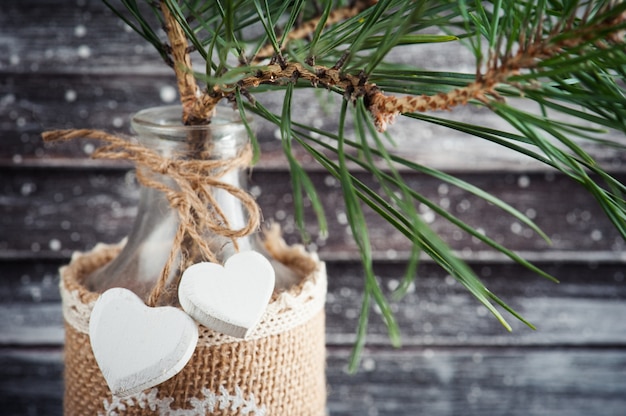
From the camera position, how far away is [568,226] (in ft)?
2.26

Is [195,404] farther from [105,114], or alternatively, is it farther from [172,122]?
[105,114]

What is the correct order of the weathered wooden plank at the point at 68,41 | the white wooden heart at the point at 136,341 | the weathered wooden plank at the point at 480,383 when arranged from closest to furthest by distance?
the white wooden heart at the point at 136,341
the weathered wooden plank at the point at 68,41
the weathered wooden plank at the point at 480,383

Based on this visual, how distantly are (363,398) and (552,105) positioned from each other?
0.54 metres

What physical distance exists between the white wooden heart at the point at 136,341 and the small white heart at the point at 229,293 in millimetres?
15

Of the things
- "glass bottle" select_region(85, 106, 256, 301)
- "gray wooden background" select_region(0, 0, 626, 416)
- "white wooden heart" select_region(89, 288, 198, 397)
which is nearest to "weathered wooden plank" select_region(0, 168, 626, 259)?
"gray wooden background" select_region(0, 0, 626, 416)

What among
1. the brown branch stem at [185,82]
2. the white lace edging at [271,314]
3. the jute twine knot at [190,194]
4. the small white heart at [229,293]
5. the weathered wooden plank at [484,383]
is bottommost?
the weathered wooden plank at [484,383]

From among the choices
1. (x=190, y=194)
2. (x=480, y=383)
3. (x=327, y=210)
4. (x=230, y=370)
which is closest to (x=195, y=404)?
(x=230, y=370)

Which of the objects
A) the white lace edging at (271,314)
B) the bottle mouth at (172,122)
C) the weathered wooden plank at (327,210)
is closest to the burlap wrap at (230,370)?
the white lace edging at (271,314)

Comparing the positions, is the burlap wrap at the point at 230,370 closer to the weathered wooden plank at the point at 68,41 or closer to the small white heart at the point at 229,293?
the small white heart at the point at 229,293

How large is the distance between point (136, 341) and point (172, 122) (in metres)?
0.18

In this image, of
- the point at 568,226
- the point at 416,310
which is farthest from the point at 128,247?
the point at 568,226

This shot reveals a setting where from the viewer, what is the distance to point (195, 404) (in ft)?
1.24

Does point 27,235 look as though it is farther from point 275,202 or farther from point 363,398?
point 363,398

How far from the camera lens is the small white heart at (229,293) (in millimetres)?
338
